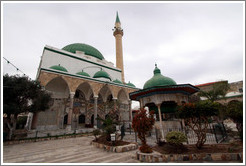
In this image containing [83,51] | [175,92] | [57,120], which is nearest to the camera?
[175,92]

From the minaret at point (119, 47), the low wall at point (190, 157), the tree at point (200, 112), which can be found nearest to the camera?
the low wall at point (190, 157)

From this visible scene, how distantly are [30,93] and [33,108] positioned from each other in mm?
1166

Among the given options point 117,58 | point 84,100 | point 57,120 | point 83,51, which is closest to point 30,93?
point 57,120

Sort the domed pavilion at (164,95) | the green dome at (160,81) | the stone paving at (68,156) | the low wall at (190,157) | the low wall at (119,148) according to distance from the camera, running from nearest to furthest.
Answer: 1. the low wall at (190,157)
2. the stone paving at (68,156)
3. the low wall at (119,148)
4. the domed pavilion at (164,95)
5. the green dome at (160,81)

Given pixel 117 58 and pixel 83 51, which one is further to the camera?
pixel 117 58

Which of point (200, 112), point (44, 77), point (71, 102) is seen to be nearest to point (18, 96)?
point (44, 77)

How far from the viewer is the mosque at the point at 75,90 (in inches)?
516

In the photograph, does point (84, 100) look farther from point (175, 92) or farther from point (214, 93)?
point (214, 93)

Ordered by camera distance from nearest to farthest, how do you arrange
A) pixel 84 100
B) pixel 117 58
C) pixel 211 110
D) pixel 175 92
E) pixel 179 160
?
pixel 179 160 < pixel 211 110 < pixel 175 92 < pixel 84 100 < pixel 117 58

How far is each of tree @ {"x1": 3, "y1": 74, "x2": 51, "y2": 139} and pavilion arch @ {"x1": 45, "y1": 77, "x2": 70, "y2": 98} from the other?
5422 millimetres

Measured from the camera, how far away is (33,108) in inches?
356

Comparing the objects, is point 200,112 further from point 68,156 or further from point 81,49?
point 81,49

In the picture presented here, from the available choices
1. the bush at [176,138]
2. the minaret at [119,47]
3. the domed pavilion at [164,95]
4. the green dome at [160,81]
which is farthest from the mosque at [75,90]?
the bush at [176,138]

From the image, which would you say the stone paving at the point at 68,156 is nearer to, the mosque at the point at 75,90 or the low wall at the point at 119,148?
the low wall at the point at 119,148
